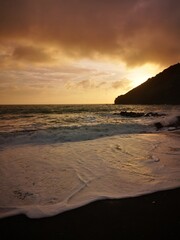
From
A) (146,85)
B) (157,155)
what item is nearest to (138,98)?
(146,85)

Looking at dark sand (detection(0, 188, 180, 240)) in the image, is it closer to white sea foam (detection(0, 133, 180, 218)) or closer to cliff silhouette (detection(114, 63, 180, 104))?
white sea foam (detection(0, 133, 180, 218))

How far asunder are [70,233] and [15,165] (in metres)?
4.29

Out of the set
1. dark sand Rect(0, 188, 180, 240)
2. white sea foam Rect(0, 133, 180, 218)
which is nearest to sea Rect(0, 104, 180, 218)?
white sea foam Rect(0, 133, 180, 218)

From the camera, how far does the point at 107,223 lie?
11.5ft

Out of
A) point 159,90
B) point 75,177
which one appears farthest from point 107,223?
point 159,90

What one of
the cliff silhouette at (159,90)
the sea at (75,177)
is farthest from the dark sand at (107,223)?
the cliff silhouette at (159,90)

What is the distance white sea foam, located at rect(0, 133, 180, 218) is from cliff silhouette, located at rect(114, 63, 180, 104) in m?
134

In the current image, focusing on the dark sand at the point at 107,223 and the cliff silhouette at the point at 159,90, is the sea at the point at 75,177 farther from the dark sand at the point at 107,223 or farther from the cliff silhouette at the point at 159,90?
the cliff silhouette at the point at 159,90

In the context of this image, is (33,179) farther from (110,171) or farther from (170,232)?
(170,232)

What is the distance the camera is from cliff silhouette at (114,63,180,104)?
5384 inches

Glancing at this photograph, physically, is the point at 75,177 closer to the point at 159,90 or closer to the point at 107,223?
the point at 107,223

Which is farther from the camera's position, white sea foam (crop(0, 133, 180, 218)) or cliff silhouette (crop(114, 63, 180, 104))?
cliff silhouette (crop(114, 63, 180, 104))

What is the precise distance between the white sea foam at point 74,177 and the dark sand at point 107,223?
278mm

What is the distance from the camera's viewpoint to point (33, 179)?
5621 mm
